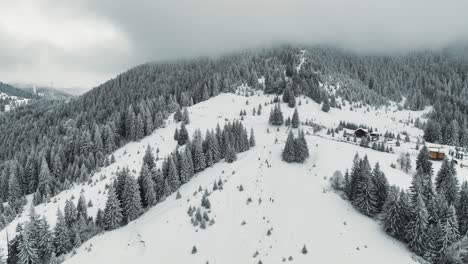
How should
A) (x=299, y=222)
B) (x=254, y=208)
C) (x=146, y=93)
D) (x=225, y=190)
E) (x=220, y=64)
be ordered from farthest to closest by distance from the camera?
(x=220, y=64) < (x=146, y=93) < (x=225, y=190) < (x=254, y=208) < (x=299, y=222)

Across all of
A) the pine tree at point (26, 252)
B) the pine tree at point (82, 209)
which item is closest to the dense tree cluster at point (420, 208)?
the pine tree at point (82, 209)

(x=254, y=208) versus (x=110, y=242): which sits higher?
(x=254, y=208)

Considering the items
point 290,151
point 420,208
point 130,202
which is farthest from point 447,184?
point 130,202

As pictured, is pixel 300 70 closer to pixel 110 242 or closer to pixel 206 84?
pixel 206 84

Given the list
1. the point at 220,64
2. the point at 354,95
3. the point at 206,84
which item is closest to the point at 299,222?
the point at 206,84

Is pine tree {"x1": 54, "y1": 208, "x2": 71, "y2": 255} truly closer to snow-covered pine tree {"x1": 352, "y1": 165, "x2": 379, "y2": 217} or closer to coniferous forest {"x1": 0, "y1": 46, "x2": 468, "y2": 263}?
coniferous forest {"x1": 0, "y1": 46, "x2": 468, "y2": 263}

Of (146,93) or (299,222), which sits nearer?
(299,222)

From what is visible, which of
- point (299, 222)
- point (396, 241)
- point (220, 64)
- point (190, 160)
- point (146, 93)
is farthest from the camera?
point (220, 64)
